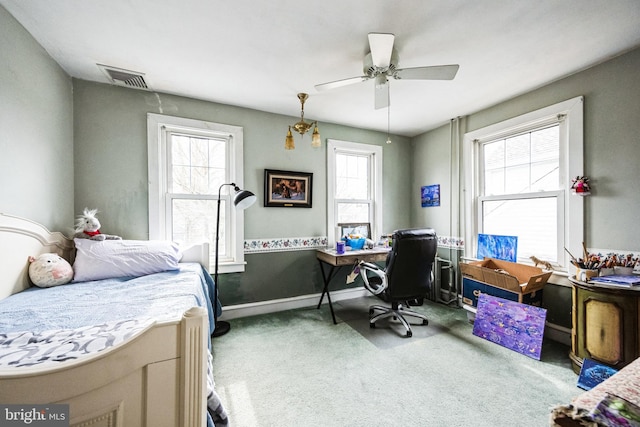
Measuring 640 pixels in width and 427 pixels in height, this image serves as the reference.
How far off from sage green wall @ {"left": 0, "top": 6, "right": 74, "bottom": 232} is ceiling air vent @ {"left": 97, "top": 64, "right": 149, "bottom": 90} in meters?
0.34

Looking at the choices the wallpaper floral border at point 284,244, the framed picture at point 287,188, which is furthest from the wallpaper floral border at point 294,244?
the framed picture at point 287,188

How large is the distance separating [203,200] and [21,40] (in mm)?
1681

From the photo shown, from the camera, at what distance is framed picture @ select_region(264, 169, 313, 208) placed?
3.02 metres

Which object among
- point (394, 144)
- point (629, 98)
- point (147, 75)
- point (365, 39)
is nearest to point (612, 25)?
point (629, 98)

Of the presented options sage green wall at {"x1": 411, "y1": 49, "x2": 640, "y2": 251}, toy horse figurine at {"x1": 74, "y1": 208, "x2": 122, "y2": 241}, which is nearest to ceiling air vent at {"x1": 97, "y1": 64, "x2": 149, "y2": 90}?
toy horse figurine at {"x1": 74, "y1": 208, "x2": 122, "y2": 241}

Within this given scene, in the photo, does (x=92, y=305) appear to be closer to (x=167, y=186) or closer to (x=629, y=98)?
(x=167, y=186)

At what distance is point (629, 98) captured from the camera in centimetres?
193

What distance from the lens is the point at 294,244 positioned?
3193 millimetres

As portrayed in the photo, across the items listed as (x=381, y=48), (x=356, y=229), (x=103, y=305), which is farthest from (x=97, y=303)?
(x=356, y=229)

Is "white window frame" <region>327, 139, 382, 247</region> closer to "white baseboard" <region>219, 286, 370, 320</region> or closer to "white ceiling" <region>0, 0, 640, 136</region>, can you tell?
"white baseboard" <region>219, 286, 370, 320</region>

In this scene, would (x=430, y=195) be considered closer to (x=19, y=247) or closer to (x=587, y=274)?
(x=587, y=274)

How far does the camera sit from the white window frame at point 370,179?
11.1ft

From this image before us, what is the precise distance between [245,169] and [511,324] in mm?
3125

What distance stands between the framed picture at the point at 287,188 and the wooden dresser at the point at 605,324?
105 inches
